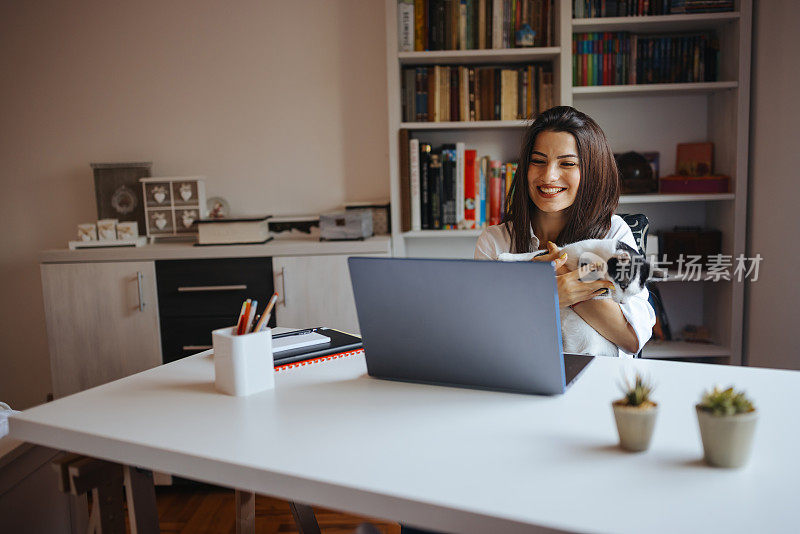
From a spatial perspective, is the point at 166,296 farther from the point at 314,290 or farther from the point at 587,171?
the point at 587,171

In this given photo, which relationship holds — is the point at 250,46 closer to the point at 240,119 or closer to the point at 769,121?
the point at 240,119

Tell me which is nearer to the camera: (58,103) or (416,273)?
(416,273)

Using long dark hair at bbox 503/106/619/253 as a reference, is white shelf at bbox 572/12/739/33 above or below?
above

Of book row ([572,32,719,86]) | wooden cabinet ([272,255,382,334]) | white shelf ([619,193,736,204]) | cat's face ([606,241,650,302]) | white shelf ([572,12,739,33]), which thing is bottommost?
wooden cabinet ([272,255,382,334])

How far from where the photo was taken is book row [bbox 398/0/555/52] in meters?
2.60

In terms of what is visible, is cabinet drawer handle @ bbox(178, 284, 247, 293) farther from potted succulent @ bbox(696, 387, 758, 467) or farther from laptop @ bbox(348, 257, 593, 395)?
potted succulent @ bbox(696, 387, 758, 467)

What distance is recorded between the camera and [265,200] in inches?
117

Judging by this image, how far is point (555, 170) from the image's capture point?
159 centimetres

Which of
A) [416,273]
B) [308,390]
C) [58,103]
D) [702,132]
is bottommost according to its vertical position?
[308,390]

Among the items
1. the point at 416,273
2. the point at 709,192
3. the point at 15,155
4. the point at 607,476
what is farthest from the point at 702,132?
the point at 15,155

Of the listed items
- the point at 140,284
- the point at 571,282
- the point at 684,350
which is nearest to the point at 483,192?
the point at 684,350

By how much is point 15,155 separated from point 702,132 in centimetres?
307

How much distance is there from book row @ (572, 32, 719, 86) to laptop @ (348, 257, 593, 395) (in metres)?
1.86

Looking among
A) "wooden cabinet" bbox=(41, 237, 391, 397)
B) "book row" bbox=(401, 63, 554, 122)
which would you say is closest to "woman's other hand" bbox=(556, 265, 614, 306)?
"wooden cabinet" bbox=(41, 237, 391, 397)
